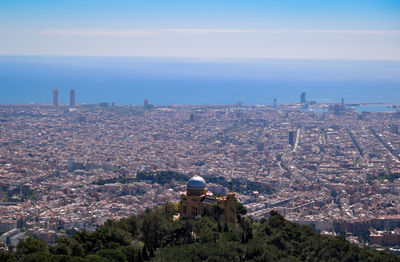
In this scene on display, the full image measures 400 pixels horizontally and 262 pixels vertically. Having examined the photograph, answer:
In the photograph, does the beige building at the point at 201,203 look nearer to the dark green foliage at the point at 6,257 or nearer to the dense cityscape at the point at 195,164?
the dark green foliage at the point at 6,257

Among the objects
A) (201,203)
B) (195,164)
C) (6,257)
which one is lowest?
(195,164)

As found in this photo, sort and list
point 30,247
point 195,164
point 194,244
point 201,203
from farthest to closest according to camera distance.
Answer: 1. point 195,164
2. point 201,203
3. point 194,244
4. point 30,247

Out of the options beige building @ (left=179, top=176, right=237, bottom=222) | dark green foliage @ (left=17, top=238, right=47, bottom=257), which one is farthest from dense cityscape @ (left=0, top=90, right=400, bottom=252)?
dark green foliage @ (left=17, top=238, right=47, bottom=257)

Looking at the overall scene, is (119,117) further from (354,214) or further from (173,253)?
(173,253)

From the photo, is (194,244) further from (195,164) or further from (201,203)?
(195,164)

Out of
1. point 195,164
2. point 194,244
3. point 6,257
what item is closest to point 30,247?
point 6,257

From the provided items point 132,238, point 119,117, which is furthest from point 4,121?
point 132,238

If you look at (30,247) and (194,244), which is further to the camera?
(194,244)
